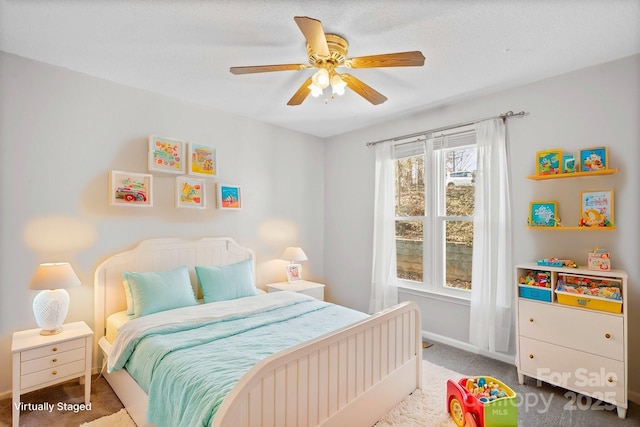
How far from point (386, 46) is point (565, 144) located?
173cm

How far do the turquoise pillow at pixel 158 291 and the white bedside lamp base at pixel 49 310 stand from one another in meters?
0.45

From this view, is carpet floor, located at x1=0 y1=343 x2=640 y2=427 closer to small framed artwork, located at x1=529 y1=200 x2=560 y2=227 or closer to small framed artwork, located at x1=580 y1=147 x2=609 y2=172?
small framed artwork, located at x1=529 y1=200 x2=560 y2=227

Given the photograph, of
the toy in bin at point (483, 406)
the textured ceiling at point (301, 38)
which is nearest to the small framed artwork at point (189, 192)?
the textured ceiling at point (301, 38)

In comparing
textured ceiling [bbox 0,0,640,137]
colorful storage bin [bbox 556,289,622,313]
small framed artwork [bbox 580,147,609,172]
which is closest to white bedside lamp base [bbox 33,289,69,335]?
textured ceiling [bbox 0,0,640,137]

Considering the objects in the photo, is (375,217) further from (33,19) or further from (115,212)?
(33,19)

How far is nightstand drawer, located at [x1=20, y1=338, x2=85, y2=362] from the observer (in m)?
2.00

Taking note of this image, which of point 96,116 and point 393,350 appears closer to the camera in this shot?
point 393,350

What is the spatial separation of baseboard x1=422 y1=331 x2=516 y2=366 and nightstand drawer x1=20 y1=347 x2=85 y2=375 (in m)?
3.17

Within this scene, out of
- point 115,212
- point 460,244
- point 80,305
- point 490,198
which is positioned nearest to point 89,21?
point 115,212

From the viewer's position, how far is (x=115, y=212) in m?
2.79

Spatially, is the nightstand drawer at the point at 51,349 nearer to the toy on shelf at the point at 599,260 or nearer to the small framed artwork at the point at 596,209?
the toy on shelf at the point at 599,260

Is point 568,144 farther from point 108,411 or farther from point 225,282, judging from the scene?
point 108,411

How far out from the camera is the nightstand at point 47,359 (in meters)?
1.97

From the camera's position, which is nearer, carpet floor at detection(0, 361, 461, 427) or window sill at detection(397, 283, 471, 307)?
carpet floor at detection(0, 361, 461, 427)
